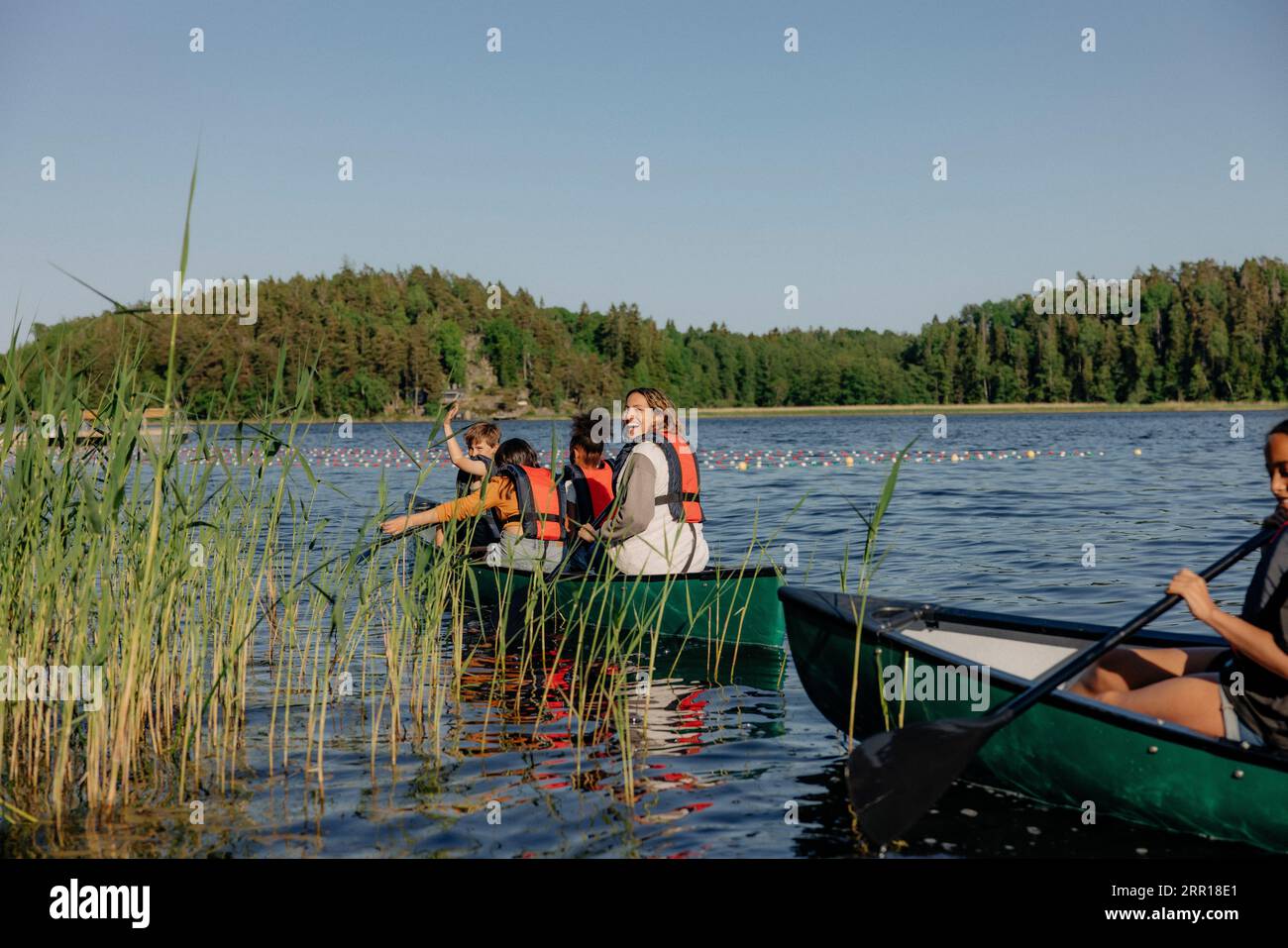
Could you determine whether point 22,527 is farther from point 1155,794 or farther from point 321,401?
point 321,401

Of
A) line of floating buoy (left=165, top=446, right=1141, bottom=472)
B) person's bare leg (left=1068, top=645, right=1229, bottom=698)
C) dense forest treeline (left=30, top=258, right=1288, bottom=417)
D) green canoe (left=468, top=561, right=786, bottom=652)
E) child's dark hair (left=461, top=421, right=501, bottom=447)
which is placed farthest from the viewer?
dense forest treeline (left=30, top=258, right=1288, bottom=417)

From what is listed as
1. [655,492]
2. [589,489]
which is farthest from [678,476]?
[589,489]

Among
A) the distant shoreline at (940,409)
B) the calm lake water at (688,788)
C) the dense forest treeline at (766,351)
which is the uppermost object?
the dense forest treeline at (766,351)

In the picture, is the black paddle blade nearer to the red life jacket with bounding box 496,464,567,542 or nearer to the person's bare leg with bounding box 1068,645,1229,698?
the person's bare leg with bounding box 1068,645,1229,698

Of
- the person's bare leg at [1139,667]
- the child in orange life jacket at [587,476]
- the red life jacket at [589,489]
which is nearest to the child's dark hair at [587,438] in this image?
the child in orange life jacket at [587,476]

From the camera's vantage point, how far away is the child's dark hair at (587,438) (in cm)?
802

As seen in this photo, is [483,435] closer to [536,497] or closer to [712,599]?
[536,497]

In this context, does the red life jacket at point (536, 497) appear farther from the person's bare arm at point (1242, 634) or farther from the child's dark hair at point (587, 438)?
the person's bare arm at point (1242, 634)

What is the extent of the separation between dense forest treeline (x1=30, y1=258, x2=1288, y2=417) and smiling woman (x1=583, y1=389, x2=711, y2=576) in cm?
6293

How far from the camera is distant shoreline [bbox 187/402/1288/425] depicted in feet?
266

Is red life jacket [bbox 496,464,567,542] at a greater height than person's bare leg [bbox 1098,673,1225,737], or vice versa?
red life jacket [bbox 496,464,567,542]

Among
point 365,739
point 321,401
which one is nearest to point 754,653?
point 365,739

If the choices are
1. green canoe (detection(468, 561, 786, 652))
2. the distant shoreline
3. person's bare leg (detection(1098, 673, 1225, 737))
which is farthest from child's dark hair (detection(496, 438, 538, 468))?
the distant shoreline

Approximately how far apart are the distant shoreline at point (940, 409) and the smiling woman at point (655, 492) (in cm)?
6714
